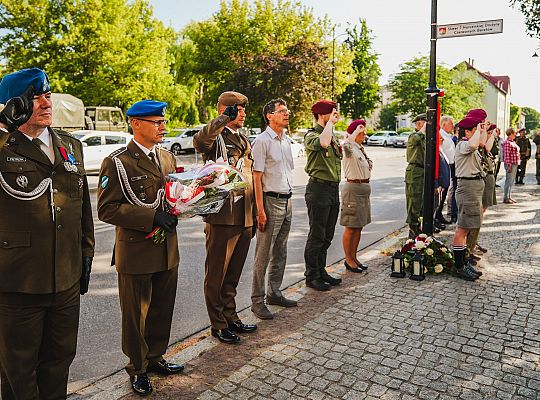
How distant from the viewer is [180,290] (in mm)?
5809

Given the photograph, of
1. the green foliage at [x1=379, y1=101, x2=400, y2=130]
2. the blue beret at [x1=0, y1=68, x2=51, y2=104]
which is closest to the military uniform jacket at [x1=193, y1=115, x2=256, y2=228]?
the blue beret at [x1=0, y1=68, x2=51, y2=104]

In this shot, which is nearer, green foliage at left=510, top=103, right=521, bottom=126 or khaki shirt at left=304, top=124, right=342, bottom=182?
khaki shirt at left=304, top=124, right=342, bottom=182

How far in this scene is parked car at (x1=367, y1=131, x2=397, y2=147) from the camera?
152 feet

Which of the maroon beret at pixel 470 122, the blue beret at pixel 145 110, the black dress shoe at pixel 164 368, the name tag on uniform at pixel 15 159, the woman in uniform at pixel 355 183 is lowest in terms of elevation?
the black dress shoe at pixel 164 368

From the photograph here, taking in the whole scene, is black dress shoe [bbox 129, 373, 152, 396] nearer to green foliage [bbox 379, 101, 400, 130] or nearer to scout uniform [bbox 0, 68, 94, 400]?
scout uniform [bbox 0, 68, 94, 400]

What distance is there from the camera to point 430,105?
686 cm

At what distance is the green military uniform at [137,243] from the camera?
10.9 ft

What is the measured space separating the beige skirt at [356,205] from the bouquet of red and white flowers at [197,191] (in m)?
2.98

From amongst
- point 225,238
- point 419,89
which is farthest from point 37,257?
point 419,89

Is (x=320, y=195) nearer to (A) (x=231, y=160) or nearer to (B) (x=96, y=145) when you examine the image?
(A) (x=231, y=160)

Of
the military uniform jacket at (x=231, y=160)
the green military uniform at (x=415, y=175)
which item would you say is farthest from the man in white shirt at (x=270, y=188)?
the green military uniform at (x=415, y=175)

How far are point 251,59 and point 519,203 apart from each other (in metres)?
23.1

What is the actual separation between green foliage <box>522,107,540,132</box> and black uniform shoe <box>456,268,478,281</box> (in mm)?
190849

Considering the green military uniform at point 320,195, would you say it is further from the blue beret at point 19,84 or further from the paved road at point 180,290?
the blue beret at point 19,84
